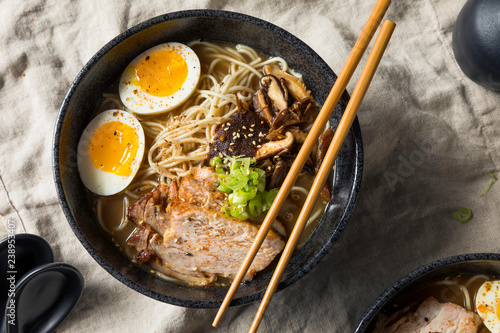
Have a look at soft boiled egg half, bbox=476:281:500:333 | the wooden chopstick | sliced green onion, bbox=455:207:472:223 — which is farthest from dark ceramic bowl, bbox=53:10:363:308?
soft boiled egg half, bbox=476:281:500:333

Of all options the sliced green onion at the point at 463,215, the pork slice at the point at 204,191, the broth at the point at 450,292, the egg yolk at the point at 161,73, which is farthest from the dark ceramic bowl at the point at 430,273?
the egg yolk at the point at 161,73

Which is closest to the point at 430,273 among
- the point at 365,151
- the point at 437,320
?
the point at 437,320

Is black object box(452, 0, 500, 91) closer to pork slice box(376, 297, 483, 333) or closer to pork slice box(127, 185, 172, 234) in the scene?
pork slice box(376, 297, 483, 333)

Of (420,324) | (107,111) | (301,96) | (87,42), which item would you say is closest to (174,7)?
(87,42)

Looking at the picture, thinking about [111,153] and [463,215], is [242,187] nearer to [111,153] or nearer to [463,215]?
[111,153]

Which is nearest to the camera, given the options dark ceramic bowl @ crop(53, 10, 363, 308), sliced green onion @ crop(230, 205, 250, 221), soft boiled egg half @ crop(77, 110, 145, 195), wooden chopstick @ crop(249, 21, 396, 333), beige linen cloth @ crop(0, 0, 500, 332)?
wooden chopstick @ crop(249, 21, 396, 333)

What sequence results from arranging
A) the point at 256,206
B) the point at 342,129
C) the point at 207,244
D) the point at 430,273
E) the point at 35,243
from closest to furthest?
the point at 342,129, the point at 430,273, the point at 256,206, the point at 207,244, the point at 35,243

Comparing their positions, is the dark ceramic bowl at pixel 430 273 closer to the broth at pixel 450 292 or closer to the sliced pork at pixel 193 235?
the broth at pixel 450 292
